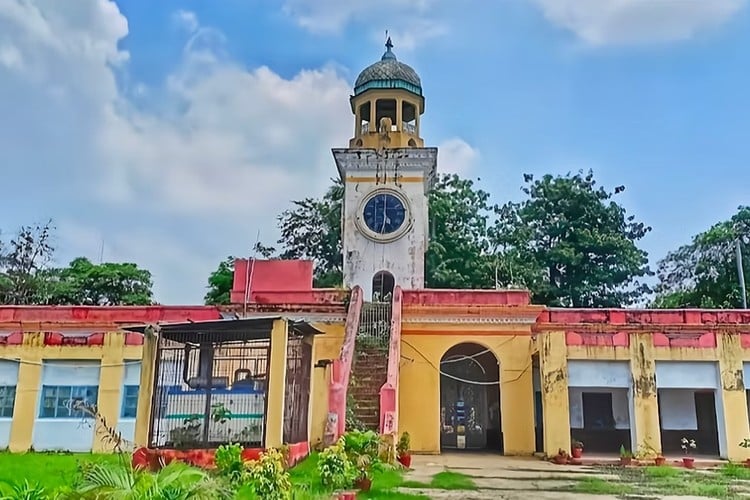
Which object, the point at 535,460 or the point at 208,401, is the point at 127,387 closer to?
the point at 208,401

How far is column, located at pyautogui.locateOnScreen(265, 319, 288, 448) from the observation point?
38.6ft

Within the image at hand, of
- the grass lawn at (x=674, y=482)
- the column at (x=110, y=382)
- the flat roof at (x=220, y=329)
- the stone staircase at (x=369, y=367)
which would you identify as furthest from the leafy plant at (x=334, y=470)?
the column at (x=110, y=382)

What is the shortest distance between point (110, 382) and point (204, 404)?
220 inches

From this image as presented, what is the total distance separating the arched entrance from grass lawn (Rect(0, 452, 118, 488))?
33.1 ft

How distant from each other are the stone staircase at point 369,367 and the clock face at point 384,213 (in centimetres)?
447

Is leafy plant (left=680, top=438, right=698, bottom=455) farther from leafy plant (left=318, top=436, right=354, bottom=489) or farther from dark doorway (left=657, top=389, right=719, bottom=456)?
leafy plant (left=318, top=436, right=354, bottom=489)

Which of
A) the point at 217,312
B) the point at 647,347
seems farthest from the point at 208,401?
the point at 647,347

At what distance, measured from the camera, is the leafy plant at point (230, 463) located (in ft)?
28.2

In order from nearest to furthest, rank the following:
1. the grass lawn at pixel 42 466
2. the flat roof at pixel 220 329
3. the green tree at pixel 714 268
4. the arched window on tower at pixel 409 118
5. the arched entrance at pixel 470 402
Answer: the grass lawn at pixel 42 466 → the flat roof at pixel 220 329 → the arched entrance at pixel 470 402 → the arched window on tower at pixel 409 118 → the green tree at pixel 714 268

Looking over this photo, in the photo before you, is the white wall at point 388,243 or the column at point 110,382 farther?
the white wall at point 388,243

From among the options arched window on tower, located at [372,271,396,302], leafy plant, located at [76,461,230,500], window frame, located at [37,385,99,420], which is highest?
arched window on tower, located at [372,271,396,302]

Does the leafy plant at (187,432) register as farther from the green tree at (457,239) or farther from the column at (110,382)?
the green tree at (457,239)

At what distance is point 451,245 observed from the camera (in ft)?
98.2

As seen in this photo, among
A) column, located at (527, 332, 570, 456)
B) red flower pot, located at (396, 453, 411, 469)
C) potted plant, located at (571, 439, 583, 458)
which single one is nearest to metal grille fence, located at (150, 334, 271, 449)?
red flower pot, located at (396, 453, 411, 469)
